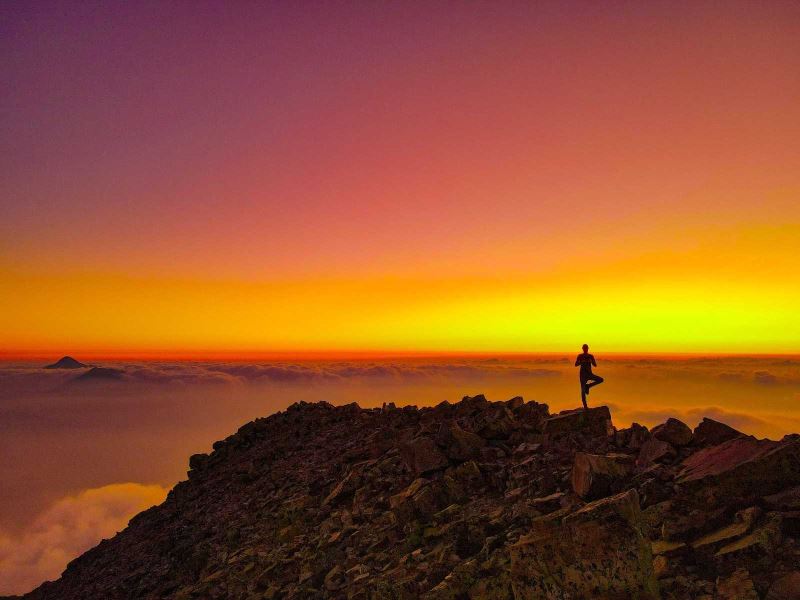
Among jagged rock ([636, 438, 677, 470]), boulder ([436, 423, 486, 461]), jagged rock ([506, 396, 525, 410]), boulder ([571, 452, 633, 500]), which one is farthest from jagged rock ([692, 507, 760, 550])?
jagged rock ([506, 396, 525, 410])

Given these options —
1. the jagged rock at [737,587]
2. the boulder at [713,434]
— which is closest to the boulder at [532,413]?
the boulder at [713,434]

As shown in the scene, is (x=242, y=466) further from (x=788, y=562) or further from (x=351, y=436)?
(x=788, y=562)

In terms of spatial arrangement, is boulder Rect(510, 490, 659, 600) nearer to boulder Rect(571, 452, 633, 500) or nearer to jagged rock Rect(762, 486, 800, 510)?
boulder Rect(571, 452, 633, 500)

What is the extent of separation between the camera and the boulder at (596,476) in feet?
37.9

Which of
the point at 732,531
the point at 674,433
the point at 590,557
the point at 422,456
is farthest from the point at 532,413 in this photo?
the point at 590,557

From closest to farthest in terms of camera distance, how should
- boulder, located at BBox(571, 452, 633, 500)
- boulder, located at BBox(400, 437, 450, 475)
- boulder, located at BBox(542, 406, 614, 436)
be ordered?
1. boulder, located at BBox(571, 452, 633, 500)
2. boulder, located at BBox(400, 437, 450, 475)
3. boulder, located at BBox(542, 406, 614, 436)

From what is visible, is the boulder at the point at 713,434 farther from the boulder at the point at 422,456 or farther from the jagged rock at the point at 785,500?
the boulder at the point at 422,456

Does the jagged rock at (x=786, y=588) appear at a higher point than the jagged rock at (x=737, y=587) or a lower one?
higher

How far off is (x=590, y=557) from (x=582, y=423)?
23.7 feet

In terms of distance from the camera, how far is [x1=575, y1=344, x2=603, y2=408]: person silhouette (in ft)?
61.2

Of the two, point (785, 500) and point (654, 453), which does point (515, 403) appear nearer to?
point (654, 453)

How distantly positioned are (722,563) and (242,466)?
64.4ft

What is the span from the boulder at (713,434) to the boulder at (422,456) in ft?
22.2

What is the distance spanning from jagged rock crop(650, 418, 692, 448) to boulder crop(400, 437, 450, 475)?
19.4 ft
